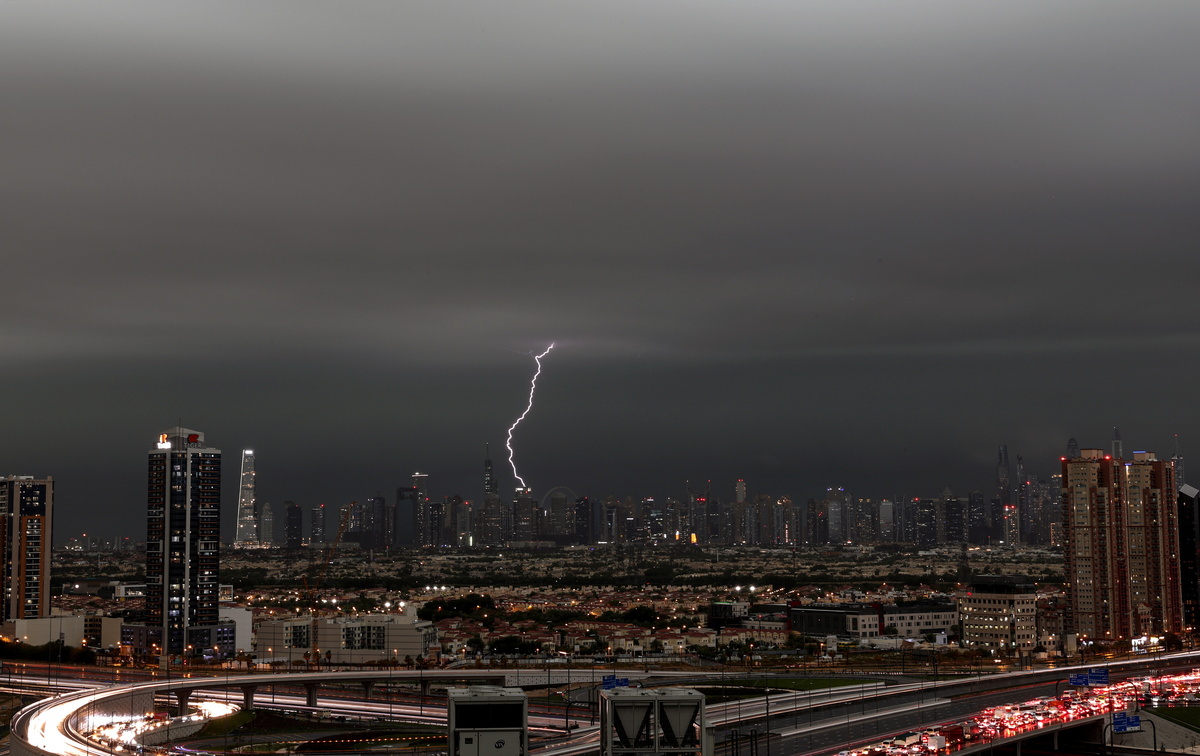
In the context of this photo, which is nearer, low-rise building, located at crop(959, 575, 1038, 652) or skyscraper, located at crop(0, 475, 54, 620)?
low-rise building, located at crop(959, 575, 1038, 652)

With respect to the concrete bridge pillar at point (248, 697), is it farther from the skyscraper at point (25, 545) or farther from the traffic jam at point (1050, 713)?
the skyscraper at point (25, 545)

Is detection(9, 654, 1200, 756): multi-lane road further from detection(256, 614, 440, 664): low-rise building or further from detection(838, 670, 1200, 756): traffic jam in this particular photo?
detection(256, 614, 440, 664): low-rise building

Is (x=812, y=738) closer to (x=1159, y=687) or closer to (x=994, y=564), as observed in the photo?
(x=1159, y=687)

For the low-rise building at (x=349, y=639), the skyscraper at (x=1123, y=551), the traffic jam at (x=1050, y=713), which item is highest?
the skyscraper at (x=1123, y=551)

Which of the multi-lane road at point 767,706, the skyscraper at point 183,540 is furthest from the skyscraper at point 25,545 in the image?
the multi-lane road at point 767,706

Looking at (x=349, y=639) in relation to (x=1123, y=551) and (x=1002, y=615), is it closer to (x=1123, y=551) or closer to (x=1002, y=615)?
(x=1002, y=615)

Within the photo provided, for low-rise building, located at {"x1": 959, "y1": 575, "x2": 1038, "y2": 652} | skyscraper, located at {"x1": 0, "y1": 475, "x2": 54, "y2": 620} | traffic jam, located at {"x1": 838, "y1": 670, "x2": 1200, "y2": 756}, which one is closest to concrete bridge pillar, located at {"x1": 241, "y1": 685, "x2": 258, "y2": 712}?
traffic jam, located at {"x1": 838, "y1": 670, "x2": 1200, "y2": 756}

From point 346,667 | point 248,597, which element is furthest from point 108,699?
point 248,597
